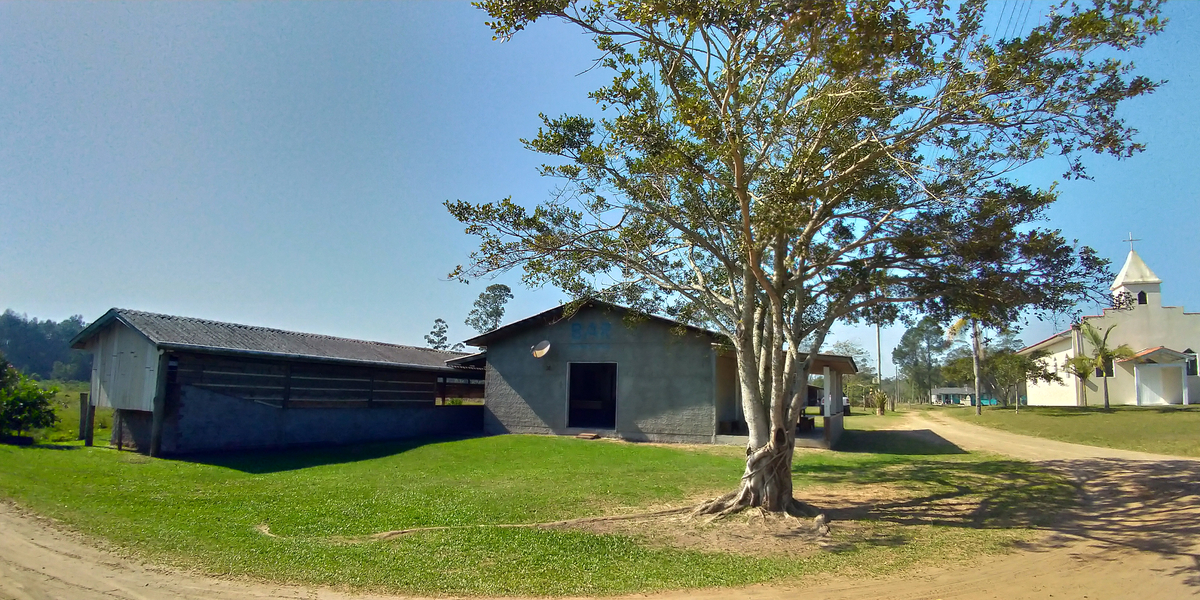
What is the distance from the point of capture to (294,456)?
16.1 m

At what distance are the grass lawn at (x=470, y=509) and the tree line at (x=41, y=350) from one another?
60.7 meters

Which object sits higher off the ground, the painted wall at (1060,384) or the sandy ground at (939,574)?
the painted wall at (1060,384)

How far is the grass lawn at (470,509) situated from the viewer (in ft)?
23.6

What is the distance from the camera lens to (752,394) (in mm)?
10586

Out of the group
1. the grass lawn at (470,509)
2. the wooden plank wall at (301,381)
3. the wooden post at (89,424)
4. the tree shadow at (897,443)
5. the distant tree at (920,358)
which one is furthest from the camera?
the distant tree at (920,358)

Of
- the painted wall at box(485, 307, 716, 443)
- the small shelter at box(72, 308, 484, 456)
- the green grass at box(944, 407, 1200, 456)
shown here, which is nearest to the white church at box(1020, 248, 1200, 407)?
the green grass at box(944, 407, 1200, 456)

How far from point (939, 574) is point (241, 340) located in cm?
1678

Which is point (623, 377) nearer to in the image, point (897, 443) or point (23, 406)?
point (897, 443)

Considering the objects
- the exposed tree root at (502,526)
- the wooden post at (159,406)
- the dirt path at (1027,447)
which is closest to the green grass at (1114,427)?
the dirt path at (1027,447)

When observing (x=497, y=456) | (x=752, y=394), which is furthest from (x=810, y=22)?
(x=497, y=456)

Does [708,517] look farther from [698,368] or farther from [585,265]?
[698,368]

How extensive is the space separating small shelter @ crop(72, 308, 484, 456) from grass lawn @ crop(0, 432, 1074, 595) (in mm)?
1042

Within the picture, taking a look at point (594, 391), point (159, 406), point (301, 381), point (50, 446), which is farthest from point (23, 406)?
point (594, 391)

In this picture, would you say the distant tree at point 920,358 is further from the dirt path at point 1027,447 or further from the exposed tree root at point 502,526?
the exposed tree root at point 502,526
